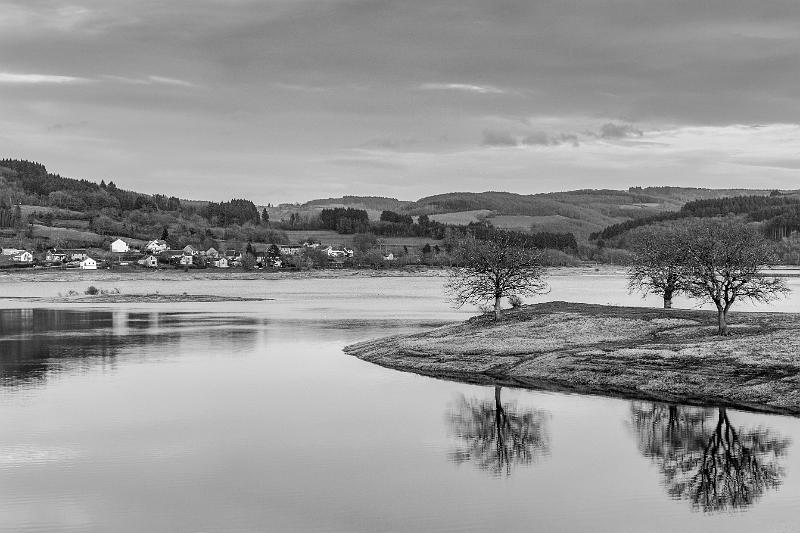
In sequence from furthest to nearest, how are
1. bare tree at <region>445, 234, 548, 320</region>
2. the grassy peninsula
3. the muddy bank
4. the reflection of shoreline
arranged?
the muddy bank → bare tree at <region>445, 234, 548, 320</region> → the reflection of shoreline → the grassy peninsula

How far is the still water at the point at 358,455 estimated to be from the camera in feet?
83.6

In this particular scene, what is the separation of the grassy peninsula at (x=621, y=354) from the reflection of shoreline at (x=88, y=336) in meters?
15.8

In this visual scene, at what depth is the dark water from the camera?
83.6 ft

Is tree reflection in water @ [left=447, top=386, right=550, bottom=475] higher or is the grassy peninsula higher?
the grassy peninsula

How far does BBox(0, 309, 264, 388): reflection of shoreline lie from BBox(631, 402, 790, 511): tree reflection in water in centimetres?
3123

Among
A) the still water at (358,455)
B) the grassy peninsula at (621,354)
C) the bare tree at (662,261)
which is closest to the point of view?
the still water at (358,455)

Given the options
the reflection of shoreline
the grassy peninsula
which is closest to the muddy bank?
the reflection of shoreline

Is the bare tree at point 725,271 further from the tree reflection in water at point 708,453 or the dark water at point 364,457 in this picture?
the tree reflection in water at point 708,453

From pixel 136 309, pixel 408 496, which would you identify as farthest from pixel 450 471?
pixel 136 309

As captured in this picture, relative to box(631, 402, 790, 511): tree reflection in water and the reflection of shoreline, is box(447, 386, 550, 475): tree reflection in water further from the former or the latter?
the reflection of shoreline

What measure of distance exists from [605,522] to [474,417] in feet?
49.8

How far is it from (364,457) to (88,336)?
49.9 meters

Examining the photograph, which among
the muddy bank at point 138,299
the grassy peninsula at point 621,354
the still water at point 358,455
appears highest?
the grassy peninsula at point 621,354

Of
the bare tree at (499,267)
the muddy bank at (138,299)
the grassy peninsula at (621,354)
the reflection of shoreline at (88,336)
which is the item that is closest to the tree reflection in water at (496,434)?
the grassy peninsula at (621,354)
